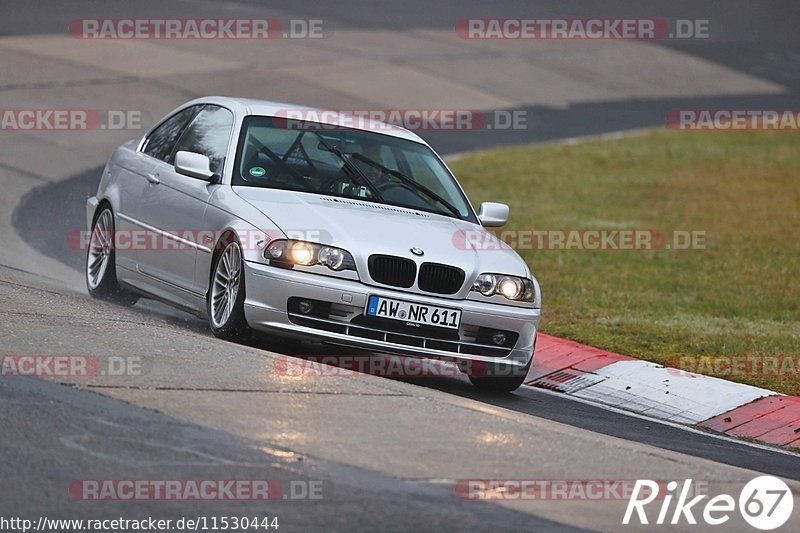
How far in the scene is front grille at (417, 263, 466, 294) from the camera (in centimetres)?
890

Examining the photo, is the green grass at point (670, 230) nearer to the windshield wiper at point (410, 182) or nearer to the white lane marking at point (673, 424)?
the white lane marking at point (673, 424)

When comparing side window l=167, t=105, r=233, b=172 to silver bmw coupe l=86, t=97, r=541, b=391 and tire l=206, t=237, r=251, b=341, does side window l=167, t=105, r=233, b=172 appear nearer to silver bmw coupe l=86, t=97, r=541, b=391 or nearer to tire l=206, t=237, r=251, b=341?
silver bmw coupe l=86, t=97, r=541, b=391

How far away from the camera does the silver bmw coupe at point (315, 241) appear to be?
8773 mm

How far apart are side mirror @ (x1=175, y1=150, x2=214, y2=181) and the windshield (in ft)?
0.62

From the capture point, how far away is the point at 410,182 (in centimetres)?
1016

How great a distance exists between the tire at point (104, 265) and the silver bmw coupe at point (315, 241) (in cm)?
2

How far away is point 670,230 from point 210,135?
8800 mm

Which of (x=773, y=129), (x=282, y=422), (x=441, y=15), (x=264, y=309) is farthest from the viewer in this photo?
(x=441, y=15)

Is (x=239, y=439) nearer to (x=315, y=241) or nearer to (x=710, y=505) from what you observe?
(x=710, y=505)

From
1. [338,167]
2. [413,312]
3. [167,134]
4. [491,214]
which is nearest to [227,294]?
[413,312]

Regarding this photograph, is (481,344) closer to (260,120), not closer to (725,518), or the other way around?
(260,120)

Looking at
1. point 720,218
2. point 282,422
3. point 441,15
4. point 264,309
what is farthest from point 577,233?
point 441,15

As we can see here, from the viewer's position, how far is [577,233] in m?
17.1

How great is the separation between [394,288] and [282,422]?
2098 mm
